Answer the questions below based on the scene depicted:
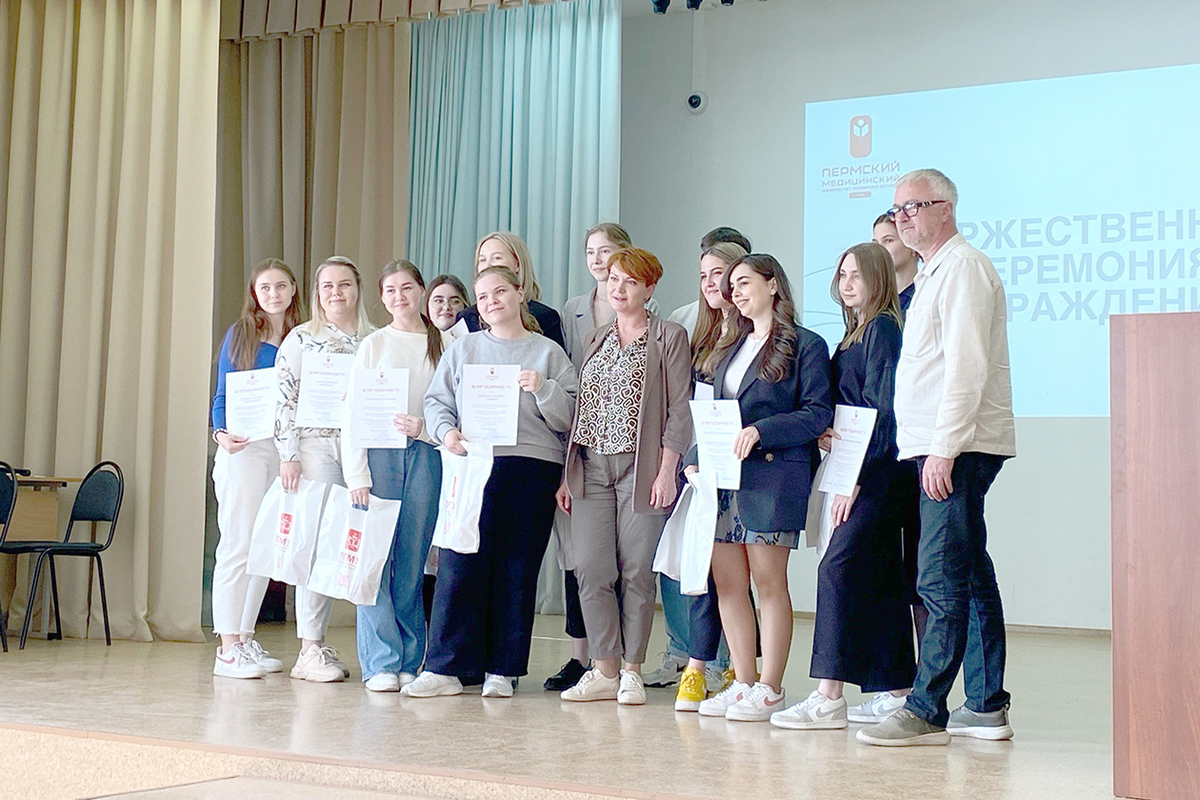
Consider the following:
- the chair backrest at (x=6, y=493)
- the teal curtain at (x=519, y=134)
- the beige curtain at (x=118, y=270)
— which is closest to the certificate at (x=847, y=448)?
the beige curtain at (x=118, y=270)

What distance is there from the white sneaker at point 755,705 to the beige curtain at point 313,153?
373 cm

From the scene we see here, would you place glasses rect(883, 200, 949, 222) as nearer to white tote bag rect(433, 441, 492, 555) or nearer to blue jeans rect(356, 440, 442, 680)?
white tote bag rect(433, 441, 492, 555)

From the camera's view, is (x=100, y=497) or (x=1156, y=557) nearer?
(x=1156, y=557)

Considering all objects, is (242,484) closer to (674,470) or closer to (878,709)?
(674,470)

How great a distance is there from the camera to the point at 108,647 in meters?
5.05

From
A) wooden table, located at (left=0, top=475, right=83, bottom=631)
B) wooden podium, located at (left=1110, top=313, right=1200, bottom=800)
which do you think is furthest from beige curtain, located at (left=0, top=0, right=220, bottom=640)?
wooden podium, located at (left=1110, top=313, right=1200, bottom=800)

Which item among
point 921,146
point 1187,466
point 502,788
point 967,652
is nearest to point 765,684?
point 967,652

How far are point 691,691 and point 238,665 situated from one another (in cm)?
161

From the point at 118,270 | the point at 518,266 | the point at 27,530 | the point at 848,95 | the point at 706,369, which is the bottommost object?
the point at 27,530

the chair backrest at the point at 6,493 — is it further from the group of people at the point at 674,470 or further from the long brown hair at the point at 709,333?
the long brown hair at the point at 709,333

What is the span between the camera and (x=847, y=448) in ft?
10.7

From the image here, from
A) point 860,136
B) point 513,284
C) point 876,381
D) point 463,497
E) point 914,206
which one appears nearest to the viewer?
point 914,206

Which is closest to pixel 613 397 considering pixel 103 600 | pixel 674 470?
pixel 674 470

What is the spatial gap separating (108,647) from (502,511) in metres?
2.26
